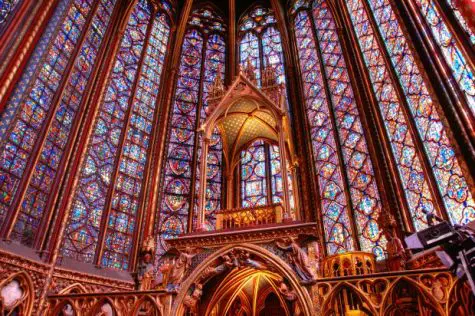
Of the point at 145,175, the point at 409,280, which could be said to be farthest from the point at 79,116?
the point at 409,280

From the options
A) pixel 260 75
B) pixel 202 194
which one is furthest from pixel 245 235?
pixel 260 75

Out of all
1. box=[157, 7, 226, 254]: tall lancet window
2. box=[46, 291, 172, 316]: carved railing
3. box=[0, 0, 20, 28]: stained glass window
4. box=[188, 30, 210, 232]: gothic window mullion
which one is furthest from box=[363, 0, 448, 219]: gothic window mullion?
box=[0, 0, 20, 28]: stained glass window

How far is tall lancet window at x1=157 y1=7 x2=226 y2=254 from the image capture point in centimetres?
1114

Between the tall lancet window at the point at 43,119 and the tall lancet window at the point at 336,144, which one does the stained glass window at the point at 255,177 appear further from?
the tall lancet window at the point at 43,119

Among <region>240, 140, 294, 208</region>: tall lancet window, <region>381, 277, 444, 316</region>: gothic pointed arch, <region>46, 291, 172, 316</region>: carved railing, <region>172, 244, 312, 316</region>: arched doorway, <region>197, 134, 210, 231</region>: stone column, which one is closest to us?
<region>381, 277, 444, 316</region>: gothic pointed arch

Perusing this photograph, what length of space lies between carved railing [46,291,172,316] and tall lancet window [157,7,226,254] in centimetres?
404

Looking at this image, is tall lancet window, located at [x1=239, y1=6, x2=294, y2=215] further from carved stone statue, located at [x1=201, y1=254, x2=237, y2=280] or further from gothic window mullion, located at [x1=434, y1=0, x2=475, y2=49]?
carved stone statue, located at [x1=201, y1=254, x2=237, y2=280]

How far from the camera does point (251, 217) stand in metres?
6.82

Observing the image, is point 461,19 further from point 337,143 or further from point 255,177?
point 255,177

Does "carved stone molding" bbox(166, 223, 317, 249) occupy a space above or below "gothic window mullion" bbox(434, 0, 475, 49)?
below

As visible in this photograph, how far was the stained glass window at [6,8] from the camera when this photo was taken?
7684 mm

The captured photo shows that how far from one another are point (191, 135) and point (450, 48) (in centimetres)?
845

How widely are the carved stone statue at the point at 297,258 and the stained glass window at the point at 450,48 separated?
3.67 m

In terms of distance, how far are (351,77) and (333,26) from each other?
303cm
